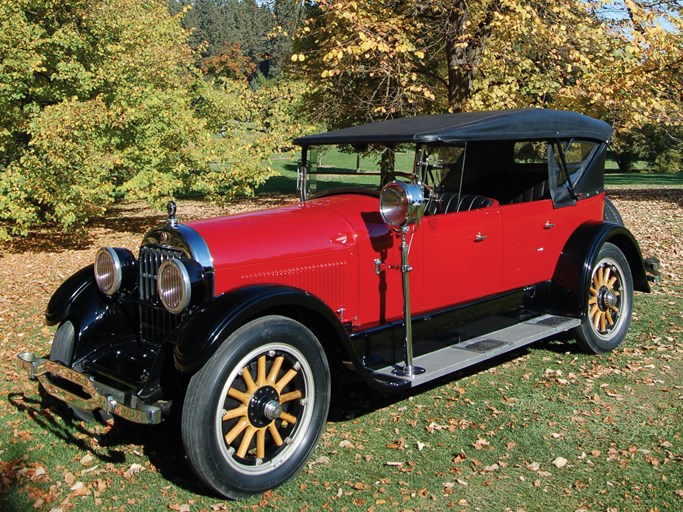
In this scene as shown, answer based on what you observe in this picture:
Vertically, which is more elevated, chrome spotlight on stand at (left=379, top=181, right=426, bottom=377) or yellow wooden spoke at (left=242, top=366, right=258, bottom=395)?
chrome spotlight on stand at (left=379, top=181, right=426, bottom=377)

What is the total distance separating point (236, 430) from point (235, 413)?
0.29 ft

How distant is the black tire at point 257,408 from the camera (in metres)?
3.57

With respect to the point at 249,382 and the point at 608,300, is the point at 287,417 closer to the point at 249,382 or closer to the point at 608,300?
the point at 249,382

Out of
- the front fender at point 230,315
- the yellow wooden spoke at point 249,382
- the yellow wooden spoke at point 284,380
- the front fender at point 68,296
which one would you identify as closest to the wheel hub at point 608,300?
the front fender at point 230,315

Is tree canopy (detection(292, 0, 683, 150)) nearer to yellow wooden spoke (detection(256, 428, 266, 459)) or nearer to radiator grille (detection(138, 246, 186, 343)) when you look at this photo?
radiator grille (detection(138, 246, 186, 343))

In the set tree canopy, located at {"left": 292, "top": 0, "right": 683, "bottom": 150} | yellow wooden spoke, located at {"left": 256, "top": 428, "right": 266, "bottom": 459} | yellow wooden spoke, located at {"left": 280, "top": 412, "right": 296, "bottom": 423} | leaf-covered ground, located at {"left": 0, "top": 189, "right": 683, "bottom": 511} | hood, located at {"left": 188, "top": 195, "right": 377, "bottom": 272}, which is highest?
tree canopy, located at {"left": 292, "top": 0, "right": 683, "bottom": 150}

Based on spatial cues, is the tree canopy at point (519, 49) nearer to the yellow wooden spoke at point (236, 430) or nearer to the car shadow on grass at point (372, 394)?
the car shadow on grass at point (372, 394)

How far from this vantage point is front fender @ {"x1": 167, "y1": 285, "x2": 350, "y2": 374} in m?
3.53

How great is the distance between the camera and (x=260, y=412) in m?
3.86

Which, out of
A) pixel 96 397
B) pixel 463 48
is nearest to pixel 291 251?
pixel 96 397

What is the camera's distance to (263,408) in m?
3.84

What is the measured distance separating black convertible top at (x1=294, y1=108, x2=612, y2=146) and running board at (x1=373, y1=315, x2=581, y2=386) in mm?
1469

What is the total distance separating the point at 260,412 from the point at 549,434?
1923 millimetres

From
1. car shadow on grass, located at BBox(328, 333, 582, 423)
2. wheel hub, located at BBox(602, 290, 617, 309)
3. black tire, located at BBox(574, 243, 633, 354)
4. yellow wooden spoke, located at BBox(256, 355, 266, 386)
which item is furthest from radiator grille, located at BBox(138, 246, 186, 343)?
wheel hub, located at BBox(602, 290, 617, 309)
